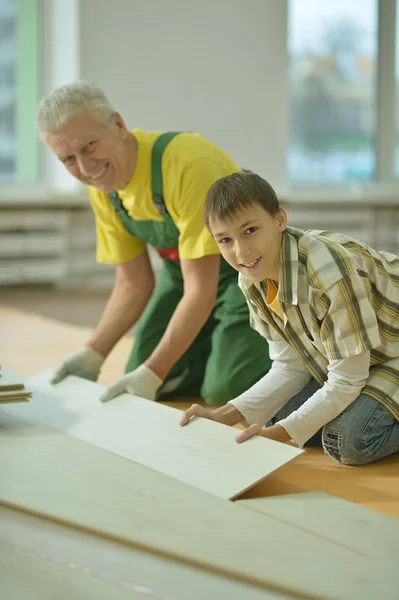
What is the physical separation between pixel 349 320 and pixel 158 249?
1.06 meters

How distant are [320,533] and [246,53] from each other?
5.31 meters

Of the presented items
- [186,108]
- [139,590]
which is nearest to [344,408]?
[139,590]

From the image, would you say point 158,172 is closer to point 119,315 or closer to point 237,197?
point 119,315

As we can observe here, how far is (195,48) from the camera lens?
19.8 ft

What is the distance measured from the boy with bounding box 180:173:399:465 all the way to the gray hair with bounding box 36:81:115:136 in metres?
0.63

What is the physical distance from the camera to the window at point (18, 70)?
5992mm

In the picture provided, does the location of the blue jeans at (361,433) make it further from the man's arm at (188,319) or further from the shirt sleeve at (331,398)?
the man's arm at (188,319)

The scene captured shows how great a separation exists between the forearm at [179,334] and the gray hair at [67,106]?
1.91 feet

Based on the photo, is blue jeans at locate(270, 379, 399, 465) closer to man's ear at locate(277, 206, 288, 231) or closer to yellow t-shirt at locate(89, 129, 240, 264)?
man's ear at locate(277, 206, 288, 231)

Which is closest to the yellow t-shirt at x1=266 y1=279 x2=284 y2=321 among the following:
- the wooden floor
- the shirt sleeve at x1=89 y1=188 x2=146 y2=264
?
the wooden floor

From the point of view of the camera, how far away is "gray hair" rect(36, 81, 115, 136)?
2244mm

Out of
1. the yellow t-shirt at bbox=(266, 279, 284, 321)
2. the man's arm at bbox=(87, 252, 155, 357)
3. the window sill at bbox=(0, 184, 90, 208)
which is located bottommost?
the man's arm at bbox=(87, 252, 155, 357)

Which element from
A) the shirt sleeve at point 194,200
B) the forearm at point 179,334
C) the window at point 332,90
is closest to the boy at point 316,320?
the forearm at point 179,334

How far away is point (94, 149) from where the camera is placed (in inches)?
90.9
